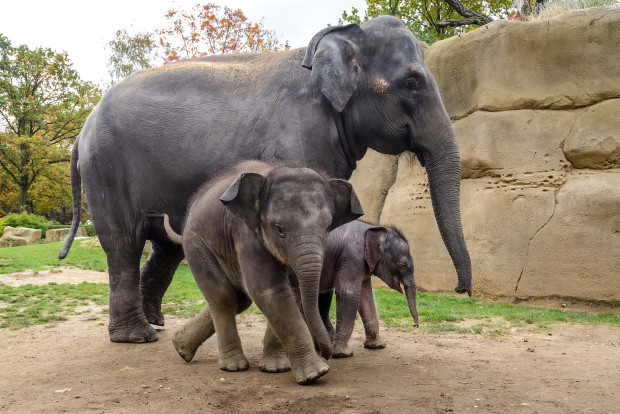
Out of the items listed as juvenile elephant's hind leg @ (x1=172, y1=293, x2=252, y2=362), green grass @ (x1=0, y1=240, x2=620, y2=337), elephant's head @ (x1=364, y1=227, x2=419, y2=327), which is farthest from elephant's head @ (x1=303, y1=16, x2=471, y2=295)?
green grass @ (x1=0, y1=240, x2=620, y2=337)

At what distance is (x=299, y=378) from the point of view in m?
4.41

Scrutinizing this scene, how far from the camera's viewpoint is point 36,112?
37094 mm

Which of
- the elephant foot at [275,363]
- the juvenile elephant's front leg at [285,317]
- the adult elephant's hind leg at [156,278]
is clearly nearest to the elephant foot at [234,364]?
the elephant foot at [275,363]

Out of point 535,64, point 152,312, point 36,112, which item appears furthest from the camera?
point 36,112

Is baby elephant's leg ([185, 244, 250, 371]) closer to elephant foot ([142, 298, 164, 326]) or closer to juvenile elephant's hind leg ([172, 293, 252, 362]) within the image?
juvenile elephant's hind leg ([172, 293, 252, 362])

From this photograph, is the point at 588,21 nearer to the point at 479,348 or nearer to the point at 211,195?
the point at 479,348

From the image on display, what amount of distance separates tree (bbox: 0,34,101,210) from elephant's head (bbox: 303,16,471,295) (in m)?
33.5

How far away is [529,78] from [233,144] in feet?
23.2

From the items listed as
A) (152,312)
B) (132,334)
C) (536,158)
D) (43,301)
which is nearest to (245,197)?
(132,334)

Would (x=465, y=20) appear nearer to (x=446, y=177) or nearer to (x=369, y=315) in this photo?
(x=369, y=315)

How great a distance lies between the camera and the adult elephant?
5.08 meters

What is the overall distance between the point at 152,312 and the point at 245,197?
347cm

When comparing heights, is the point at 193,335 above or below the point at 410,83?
below

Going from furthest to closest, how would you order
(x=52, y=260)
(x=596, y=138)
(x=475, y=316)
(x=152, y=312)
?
(x=52, y=260)
(x=596, y=138)
(x=475, y=316)
(x=152, y=312)
